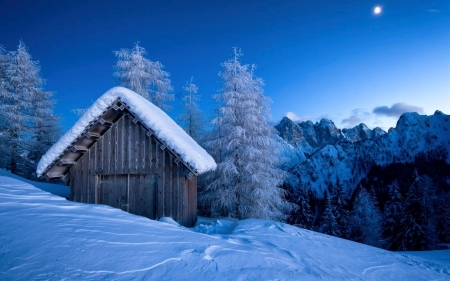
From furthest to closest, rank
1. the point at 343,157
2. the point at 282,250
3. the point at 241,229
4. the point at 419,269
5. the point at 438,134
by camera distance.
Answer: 1. the point at 343,157
2. the point at 438,134
3. the point at 241,229
4. the point at 419,269
5. the point at 282,250

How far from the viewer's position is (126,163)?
861cm

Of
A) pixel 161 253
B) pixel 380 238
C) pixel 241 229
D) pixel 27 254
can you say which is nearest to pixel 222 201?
pixel 241 229

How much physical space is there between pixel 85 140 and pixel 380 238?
28.8 meters

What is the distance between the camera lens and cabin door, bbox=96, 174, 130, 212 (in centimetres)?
870

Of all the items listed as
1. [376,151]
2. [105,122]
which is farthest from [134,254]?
[376,151]

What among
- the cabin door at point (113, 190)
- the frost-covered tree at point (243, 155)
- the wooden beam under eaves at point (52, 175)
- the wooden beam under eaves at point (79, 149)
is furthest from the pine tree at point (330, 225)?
the wooden beam under eaves at point (52, 175)

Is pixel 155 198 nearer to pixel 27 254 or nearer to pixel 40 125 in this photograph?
pixel 27 254

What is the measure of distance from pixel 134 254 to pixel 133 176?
6074 mm

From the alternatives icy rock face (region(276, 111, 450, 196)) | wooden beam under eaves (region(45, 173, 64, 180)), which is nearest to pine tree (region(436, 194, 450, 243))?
wooden beam under eaves (region(45, 173, 64, 180))

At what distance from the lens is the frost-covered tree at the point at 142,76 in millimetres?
17038

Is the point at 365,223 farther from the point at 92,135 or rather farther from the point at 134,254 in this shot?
the point at 134,254

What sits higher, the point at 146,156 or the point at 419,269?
the point at 146,156

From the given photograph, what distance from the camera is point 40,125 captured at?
1822 centimetres

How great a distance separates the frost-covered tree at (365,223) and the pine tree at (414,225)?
337 centimetres
